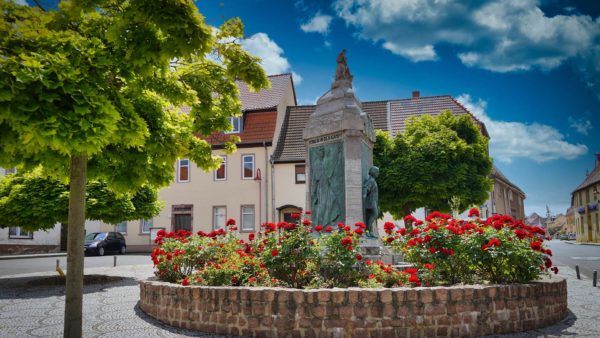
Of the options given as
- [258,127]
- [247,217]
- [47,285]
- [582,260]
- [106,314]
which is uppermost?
[258,127]

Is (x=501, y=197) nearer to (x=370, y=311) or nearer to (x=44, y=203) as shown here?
(x=44, y=203)

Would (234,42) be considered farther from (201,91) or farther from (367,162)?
(367,162)

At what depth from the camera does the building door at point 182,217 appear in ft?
100

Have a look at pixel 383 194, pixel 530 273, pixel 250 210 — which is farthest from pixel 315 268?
pixel 250 210

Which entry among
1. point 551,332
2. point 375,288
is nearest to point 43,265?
point 375,288

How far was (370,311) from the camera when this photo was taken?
218 inches

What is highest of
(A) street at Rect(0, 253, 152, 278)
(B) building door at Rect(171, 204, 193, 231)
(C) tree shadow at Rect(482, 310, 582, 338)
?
(B) building door at Rect(171, 204, 193, 231)

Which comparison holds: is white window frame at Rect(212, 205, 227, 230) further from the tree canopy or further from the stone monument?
the tree canopy

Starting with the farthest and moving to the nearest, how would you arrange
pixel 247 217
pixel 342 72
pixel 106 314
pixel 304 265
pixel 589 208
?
pixel 589 208 → pixel 247 217 → pixel 342 72 → pixel 106 314 → pixel 304 265

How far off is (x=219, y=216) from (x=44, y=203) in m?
17.8

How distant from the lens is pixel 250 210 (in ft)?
96.5

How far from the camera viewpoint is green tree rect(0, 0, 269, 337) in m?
3.60

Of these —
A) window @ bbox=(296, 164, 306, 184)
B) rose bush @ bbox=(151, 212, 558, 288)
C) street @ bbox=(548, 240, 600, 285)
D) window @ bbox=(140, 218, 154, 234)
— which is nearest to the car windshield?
window @ bbox=(140, 218, 154, 234)

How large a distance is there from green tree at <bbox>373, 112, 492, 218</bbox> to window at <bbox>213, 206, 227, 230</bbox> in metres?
12.6
